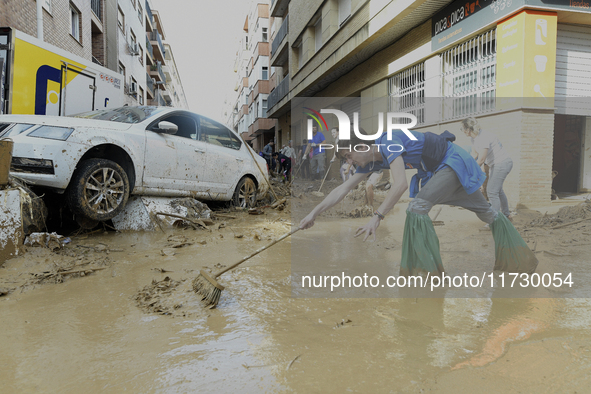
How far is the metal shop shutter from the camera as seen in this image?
786 cm

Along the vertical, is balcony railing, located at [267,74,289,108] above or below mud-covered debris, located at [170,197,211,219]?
above

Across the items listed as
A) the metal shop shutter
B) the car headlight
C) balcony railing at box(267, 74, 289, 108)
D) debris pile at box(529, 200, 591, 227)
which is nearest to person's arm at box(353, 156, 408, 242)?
the car headlight

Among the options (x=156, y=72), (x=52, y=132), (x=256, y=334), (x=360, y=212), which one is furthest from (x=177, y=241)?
(x=156, y=72)

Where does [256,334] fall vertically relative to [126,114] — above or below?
below

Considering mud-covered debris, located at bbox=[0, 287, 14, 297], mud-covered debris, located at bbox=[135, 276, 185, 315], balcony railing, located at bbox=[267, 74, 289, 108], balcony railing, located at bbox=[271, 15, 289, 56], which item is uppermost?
balcony railing, located at bbox=[271, 15, 289, 56]

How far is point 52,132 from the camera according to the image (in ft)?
14.8

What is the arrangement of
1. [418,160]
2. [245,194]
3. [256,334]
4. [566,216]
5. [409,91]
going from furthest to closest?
[409,91] < [245,194] < [566,216] < [418,160] < [256,334]

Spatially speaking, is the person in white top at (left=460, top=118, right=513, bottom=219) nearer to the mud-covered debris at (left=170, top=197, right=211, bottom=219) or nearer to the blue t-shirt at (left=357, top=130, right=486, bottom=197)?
the blue t-shirt at (left=357, top=130, right=486, bottom=197)

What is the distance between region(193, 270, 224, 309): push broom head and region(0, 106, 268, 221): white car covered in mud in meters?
2.26

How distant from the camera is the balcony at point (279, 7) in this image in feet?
84.5

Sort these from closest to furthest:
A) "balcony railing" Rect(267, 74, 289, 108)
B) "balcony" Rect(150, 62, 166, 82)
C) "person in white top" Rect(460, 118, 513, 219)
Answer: "person in white top" Rect(460, 118, 513, 219) → "balcony railing" Rect(267, 74, 289, 108) → "balcony" Rect(150, 62, 166, 82)

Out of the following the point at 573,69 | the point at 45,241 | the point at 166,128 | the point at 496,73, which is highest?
the point at 573,69

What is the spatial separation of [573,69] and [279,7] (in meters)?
22.4

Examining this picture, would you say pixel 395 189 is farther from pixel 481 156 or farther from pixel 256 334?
pixel 256 334
